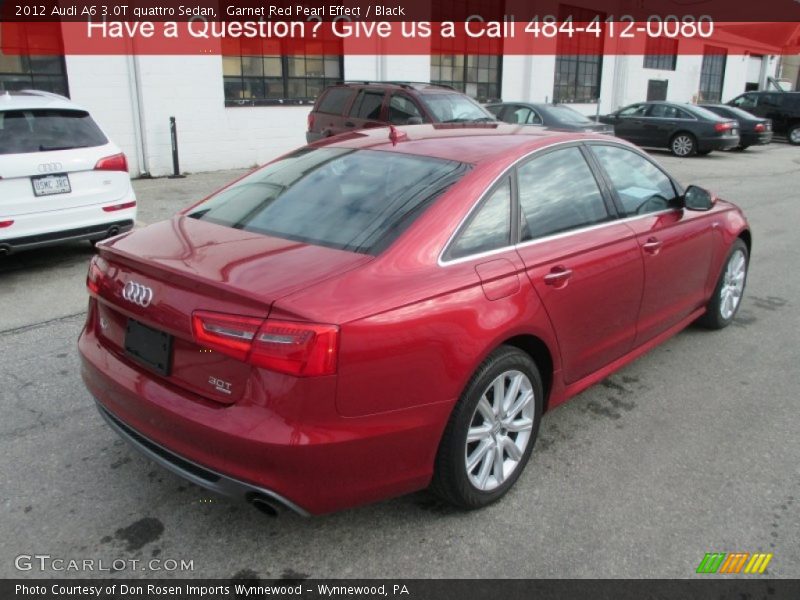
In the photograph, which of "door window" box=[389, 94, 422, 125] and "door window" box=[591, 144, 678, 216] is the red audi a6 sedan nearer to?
"door window" box=[591, 144, 678, 216]

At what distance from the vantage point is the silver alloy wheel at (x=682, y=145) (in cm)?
1882

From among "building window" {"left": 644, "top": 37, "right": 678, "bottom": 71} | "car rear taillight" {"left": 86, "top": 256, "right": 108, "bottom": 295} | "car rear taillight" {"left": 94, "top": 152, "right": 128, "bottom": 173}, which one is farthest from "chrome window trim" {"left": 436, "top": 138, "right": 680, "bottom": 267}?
"building window" {"left": 644, "top": 37, "right": 678, "bottom": 71}

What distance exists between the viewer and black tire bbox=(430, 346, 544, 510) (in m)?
2.72

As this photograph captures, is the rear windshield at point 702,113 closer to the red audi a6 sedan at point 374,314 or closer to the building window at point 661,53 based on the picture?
the building window at point 661,53

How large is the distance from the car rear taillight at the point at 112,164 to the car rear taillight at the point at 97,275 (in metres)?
3.75

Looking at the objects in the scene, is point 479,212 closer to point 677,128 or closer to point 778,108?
point 677,128

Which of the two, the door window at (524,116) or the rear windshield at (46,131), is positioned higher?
the rear windshield at (46,131)

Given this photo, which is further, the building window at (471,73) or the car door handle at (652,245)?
the building window at (471,73)

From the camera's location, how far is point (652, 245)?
3857 mm

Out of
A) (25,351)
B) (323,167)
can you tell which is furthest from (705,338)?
(25,351)

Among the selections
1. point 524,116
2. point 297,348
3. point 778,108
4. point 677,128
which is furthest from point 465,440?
point 778,108

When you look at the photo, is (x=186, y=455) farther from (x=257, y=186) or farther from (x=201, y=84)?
(x=201, y=84)

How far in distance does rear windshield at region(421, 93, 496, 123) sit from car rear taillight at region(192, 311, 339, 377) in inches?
348

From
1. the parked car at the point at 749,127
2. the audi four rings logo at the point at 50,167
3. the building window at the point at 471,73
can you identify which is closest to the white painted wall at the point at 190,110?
the building window at the point at 471,73
